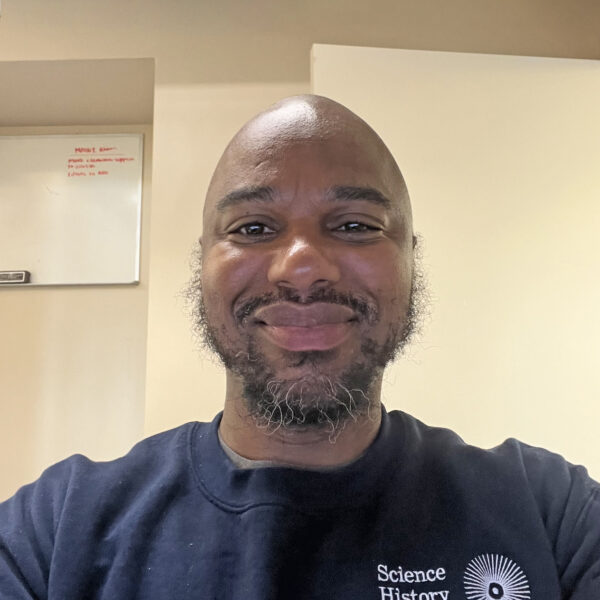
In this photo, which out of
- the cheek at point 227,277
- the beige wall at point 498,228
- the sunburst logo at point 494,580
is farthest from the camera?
the beige wall at point 498,228

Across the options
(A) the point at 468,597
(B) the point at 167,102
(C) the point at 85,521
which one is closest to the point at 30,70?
(B) the point at 167,102

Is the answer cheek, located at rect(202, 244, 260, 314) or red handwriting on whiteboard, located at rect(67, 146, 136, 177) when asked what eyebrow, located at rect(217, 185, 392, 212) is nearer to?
cheek, located at rect(202, 244, 260, 314)

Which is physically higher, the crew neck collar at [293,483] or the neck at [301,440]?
the neck at [301,440]

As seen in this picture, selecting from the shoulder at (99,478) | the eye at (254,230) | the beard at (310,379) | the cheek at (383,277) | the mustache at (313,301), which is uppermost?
the eye at (254,230)

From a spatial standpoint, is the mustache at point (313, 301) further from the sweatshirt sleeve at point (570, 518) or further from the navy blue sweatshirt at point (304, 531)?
the sweatshirt sleeve at point (570, 518)

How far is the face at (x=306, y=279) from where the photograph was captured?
0.66m

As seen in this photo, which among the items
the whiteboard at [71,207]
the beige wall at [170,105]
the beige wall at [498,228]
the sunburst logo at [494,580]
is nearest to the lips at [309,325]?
the sunburst logo at [494,580]

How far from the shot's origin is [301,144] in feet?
2.40

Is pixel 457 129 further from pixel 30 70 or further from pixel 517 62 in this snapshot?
pixel 30 70

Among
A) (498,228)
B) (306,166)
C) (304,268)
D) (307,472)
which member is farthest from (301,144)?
(498,228)

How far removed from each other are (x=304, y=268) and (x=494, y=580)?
0.39 meters

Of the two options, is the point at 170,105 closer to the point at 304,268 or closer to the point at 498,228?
the point at 498,228

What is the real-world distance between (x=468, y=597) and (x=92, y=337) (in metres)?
1.35

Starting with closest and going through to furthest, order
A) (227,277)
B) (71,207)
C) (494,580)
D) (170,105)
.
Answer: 1. (494,580)
2. (227,277)
3. (170,105)
4. (71,207)
